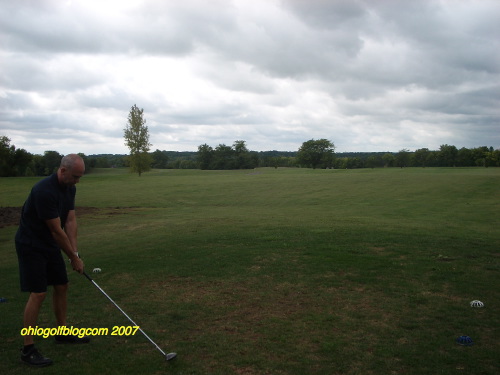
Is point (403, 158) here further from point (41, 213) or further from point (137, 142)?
point (41, 213)

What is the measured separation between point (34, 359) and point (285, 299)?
169 inches

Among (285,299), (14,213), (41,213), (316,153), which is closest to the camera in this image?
(41,213)

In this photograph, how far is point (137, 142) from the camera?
76.8 m

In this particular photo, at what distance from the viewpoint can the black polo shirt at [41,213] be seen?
556 cm

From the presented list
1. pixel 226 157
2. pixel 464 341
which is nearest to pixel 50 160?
pixel 226 157

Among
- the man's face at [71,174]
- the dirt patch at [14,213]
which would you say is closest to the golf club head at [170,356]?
the man's face at [71,174]

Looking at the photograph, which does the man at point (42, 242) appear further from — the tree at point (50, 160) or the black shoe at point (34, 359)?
the tree at point (50, 160)

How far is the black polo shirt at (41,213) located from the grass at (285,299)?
5.33 ft

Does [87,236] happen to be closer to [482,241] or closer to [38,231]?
[38,231]

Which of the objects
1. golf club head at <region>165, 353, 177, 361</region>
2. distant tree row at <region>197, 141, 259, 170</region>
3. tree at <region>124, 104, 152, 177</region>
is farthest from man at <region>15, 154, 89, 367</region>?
distant tree row at <region>197, 141, 259, 170</region>

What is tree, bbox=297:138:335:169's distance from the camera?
11975cm

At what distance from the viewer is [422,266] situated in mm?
9977

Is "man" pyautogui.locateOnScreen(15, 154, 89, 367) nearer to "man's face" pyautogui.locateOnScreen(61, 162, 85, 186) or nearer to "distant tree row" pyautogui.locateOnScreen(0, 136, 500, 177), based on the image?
"man's face" pyautogui.locateOnScreen(61, 162, 85, 186)

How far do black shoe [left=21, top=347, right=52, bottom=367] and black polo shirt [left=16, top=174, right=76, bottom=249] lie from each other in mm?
1409
